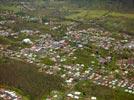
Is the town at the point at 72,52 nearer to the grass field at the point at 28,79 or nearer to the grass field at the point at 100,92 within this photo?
the grass field at the point at 100,92

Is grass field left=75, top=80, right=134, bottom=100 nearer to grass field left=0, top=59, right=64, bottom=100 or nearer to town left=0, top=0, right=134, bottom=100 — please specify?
town left=0, top=0, right=134, bottom=100

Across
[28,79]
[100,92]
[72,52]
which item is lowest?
[100,92]

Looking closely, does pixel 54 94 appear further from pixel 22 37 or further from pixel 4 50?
pixel 22 37

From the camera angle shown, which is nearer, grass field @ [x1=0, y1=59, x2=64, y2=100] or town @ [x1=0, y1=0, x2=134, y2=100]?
grass field @ [x1=0, y1=59, x2=64, y2=100]

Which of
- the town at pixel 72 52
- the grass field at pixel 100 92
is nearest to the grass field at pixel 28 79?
the town at pixel 72 52

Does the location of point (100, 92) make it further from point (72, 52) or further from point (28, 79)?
point (72, 52)

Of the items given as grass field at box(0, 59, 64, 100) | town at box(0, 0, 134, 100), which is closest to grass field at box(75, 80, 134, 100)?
town at box(0, 0, 134, 100)

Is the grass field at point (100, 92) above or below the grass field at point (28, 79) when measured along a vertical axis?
below

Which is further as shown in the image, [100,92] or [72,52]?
[72,52]

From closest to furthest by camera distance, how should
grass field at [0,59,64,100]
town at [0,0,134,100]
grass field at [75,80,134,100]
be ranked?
grass field at [75,80,134,100], grass field at [0,59,64,100], town at [0,0,134,100]

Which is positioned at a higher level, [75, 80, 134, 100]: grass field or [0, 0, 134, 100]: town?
[0, 0, 134, 100]: town

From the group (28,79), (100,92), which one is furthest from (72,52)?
(100,92)

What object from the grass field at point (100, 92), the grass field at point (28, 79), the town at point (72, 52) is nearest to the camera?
the grass field at point (100, 92)
